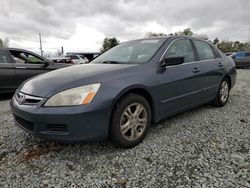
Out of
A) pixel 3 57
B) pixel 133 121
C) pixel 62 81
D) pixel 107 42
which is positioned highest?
pixel 107 42

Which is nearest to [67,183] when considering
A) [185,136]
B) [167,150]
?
[167,150]

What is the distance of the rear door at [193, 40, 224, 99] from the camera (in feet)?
12.0

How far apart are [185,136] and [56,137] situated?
171cm

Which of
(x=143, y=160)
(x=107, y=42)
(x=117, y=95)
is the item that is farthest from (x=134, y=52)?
(x=107, y=42)

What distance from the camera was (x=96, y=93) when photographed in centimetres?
217

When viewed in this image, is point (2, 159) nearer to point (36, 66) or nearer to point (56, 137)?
point (56, 137)

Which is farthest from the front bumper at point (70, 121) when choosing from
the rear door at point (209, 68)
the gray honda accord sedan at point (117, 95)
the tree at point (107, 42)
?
the tree at point (107, 42)

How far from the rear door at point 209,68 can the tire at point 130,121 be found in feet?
5.00

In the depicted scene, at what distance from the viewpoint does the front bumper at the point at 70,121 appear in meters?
2.07

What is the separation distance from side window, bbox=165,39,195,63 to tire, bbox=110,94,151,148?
0.93m

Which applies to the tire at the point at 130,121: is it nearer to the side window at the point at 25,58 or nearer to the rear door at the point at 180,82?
the rear door at the point at 180,82

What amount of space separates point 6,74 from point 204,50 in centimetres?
459

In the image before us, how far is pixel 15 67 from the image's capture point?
5.32 meters

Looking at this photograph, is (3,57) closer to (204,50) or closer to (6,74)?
(6,74)
